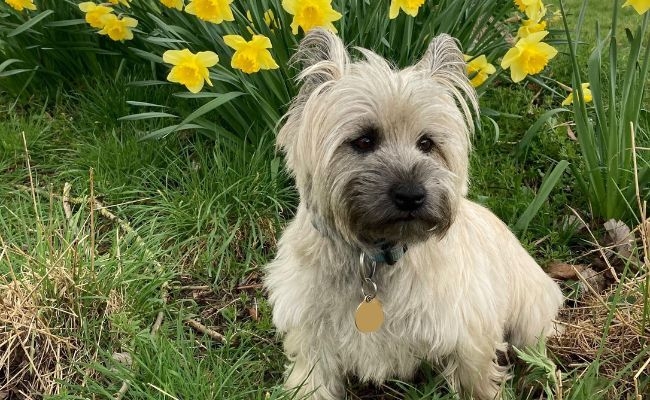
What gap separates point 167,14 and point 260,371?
83.8 inches

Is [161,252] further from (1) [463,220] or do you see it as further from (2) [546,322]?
(2) [546,322]

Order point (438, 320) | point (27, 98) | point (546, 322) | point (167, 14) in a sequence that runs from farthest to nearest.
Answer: point (27, 98), point (167, 14), point (546, 322), point (438, 320)

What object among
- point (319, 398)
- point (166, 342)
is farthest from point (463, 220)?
point (166, 342)

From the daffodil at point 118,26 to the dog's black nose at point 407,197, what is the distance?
2193 millimetres

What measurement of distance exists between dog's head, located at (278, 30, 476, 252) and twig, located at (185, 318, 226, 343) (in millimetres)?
1044

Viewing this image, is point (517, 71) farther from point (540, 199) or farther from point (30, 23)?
point (30, 23)

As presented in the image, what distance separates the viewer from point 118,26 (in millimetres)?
3801

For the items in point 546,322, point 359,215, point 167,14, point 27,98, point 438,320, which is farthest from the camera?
point 27,98

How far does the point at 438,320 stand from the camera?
2.61 meters

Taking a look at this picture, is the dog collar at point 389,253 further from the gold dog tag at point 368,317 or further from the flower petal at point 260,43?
the flower petal at point 260,43

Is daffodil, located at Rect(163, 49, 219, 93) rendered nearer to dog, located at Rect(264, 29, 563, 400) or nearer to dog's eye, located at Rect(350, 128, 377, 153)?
dog, located at Rect(264, 29, 563, 400)

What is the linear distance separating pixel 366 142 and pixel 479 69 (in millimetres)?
1478

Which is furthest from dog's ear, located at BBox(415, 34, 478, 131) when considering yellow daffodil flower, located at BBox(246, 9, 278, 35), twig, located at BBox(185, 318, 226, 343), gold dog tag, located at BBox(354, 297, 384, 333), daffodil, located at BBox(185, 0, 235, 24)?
twig, located at BBox(185, 318, 226, 343)

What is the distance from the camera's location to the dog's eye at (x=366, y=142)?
245 cm
